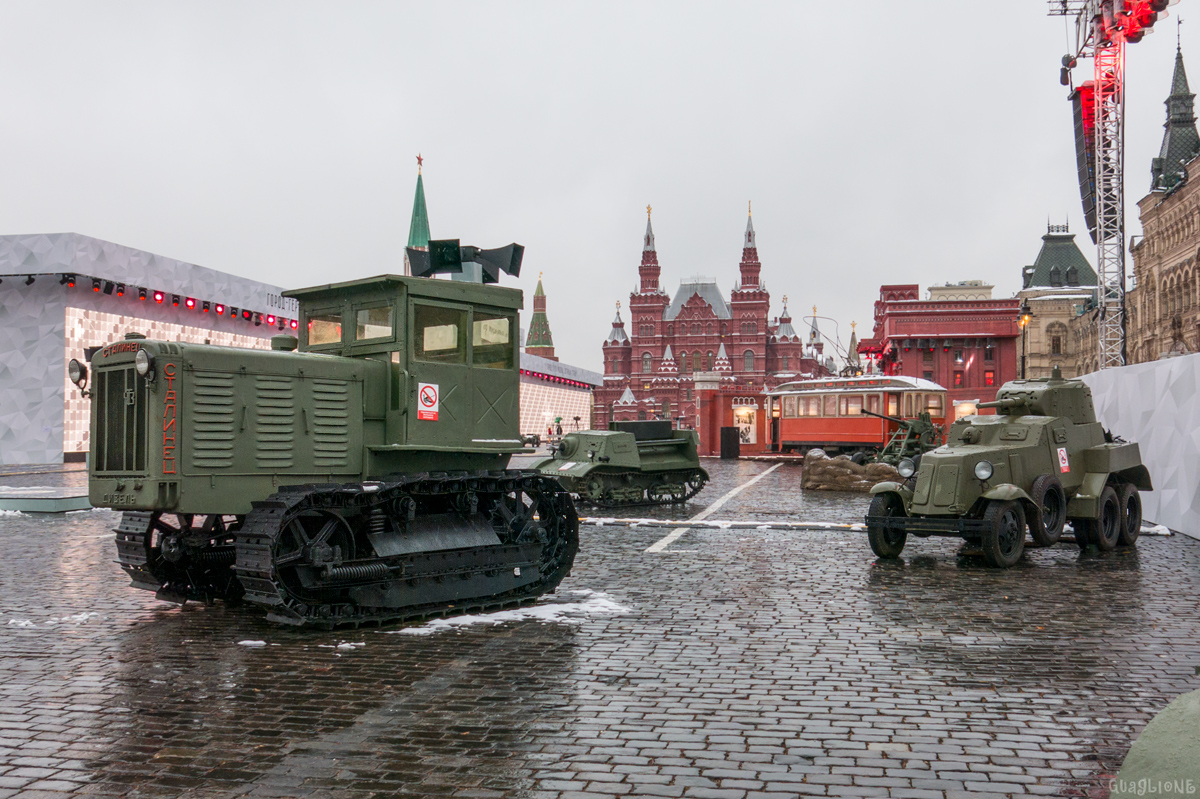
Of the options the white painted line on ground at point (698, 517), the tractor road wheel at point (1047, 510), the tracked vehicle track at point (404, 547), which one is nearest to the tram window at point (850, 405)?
the white painted line on ground at point (698, 517)

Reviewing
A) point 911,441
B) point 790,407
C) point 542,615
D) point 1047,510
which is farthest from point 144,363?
point 790,407

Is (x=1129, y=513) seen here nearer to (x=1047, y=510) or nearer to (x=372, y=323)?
(x=1047, y=510)

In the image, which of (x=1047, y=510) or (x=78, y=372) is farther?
(x=1047, y=510)

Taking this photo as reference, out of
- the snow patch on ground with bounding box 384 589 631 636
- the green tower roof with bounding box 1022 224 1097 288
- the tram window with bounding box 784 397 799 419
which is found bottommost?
the snow patch on ground with bounding box 384 589 631 636

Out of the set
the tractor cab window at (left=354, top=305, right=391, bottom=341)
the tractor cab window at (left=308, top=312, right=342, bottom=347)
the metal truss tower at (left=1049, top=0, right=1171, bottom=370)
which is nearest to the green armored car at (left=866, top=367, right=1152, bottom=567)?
the tractor cab window at (left=354, top=305, right=391, bottom=341)

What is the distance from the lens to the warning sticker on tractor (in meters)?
8.51

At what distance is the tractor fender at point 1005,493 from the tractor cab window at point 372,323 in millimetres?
7166

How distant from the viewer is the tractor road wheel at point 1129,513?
1242cm

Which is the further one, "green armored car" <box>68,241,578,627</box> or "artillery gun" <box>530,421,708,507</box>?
"artillery gun" <box>530,421,708,507</box>

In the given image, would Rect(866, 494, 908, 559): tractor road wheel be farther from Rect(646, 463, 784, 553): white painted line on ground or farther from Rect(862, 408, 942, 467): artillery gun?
Rect(862, 408, 942, 467): artillery gun

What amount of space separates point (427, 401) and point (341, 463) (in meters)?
0.94

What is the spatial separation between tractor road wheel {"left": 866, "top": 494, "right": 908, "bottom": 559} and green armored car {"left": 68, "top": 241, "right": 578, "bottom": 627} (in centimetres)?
422

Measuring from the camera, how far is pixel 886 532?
11.5m

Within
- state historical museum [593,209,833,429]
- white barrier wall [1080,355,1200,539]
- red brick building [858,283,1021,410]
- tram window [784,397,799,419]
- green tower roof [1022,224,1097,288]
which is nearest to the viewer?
white barrier wall [1080,355,1200,539]
